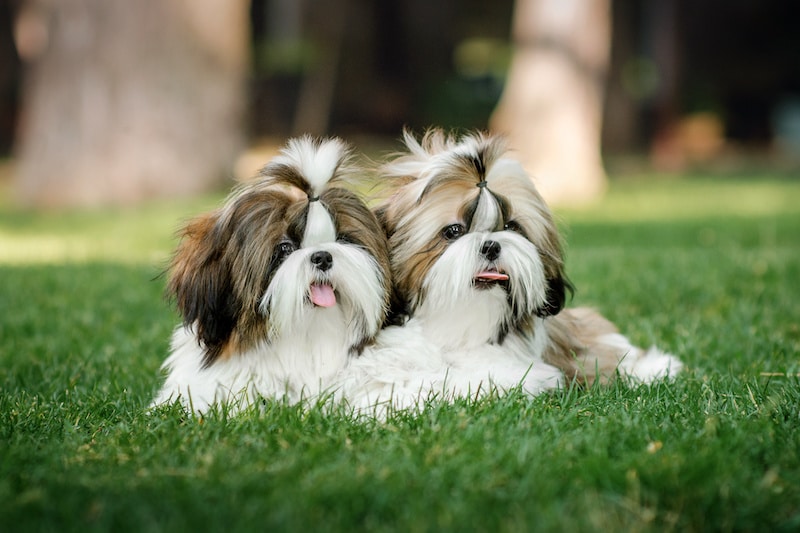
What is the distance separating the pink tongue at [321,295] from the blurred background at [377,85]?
126 cm

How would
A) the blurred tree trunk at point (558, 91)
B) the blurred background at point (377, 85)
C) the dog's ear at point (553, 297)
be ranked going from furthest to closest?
A: the blurred tree trunk at point (558, 91) < the blurred background at point (377, 85) < the dog's ear at point (553, 297)

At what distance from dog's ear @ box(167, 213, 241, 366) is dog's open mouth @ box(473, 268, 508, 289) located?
2.93ft

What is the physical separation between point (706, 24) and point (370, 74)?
30.5ft

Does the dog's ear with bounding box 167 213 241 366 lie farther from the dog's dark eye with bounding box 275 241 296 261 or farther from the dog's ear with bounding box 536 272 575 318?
the dog's ear with bounding box 536 272 575 318

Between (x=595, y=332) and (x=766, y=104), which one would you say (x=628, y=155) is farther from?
(x=595, y=332)

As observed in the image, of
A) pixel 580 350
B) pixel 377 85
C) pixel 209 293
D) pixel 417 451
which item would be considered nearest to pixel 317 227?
pixel 209 293

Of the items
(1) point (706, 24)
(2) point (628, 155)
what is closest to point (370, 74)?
(2) point (628, 155)

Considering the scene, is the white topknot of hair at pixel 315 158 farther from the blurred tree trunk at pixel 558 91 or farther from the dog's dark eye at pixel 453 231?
the blurred tree trunk at pixel 558 91

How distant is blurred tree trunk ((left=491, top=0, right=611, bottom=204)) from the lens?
1307 cm

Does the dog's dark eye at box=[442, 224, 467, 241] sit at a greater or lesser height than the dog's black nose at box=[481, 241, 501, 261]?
greater

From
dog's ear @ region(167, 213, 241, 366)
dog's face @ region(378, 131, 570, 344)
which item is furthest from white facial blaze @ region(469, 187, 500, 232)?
dog's ear @ region(167, 213, 241, 366)

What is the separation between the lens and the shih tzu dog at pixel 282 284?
3473 millimetres

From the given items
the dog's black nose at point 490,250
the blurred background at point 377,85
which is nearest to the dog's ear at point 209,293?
the dog's black nose at point 490,250

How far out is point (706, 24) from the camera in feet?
84.5
